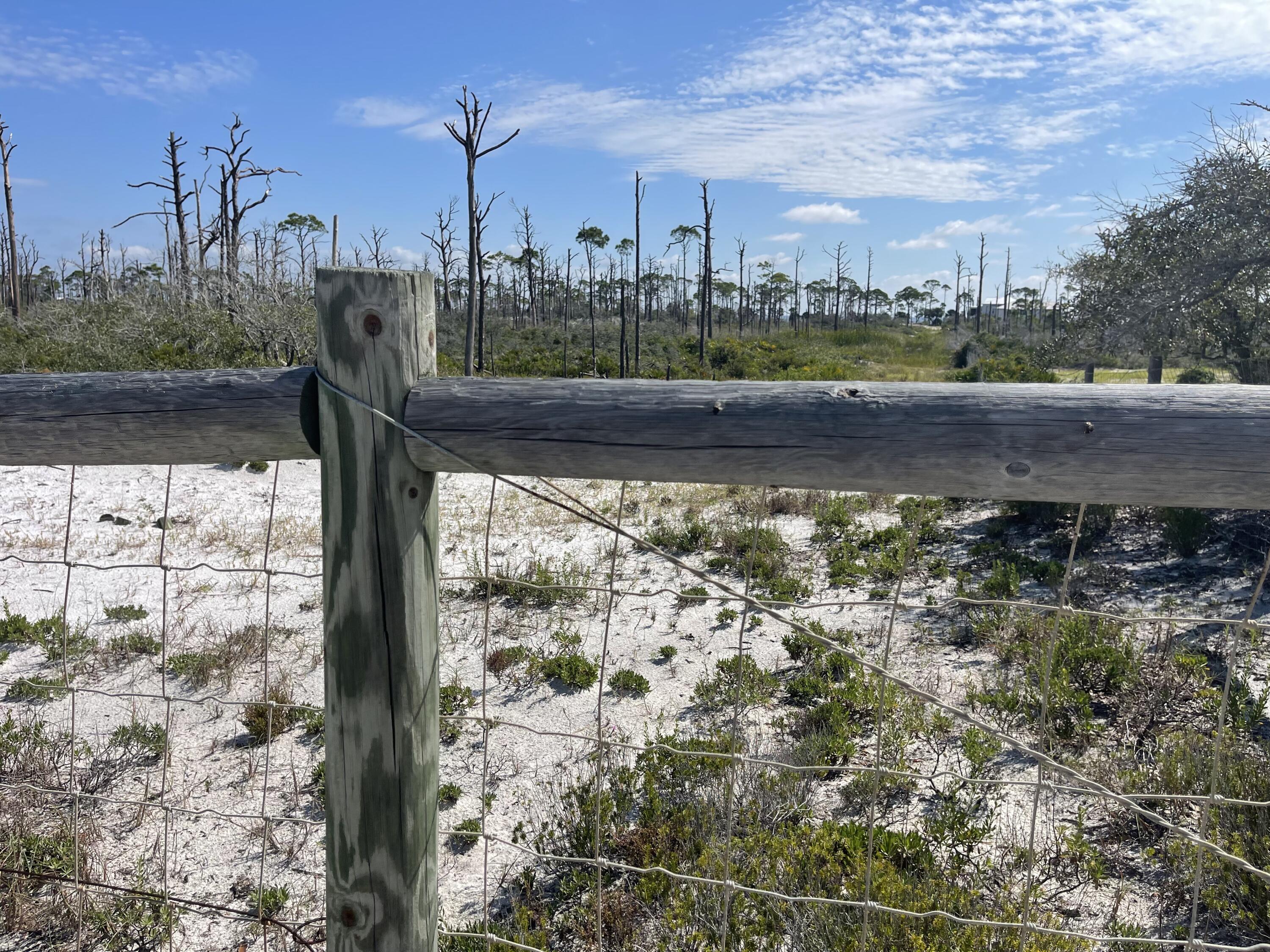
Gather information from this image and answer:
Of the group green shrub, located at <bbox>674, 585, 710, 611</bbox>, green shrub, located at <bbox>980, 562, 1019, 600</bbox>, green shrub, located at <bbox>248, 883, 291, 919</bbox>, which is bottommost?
green shrub, located at <bbox>248, 883, 291, 919</bbox>

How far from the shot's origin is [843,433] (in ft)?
4.58

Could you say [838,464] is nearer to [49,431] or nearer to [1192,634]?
[49,431]

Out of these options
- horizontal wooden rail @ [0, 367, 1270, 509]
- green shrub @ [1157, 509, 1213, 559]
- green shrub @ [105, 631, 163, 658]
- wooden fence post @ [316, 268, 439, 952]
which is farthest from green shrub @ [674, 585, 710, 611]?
horizontal wooden rail @ [0, 367, 1270, 509]

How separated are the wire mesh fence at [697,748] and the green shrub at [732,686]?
0.08 feet

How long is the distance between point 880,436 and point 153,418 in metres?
1.49

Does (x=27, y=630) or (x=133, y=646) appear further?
(x=27, y=630)

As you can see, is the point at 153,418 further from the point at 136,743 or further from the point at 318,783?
the point at 136,743

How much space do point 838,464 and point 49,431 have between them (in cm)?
172

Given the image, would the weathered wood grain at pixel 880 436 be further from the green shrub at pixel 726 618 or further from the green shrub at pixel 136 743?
the green shrub at pixel 726 618

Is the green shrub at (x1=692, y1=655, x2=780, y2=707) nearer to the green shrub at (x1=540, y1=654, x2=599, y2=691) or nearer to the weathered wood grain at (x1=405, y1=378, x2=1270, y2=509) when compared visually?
the green shrub at (x1=540, y1=654, x2=599, y2=691)

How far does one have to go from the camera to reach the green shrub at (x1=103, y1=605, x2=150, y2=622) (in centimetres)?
560

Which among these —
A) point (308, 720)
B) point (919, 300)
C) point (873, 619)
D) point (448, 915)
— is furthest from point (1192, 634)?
point (919, 300)

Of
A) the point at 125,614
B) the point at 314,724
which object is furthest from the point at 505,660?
the point at 125,614

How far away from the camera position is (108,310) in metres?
20.4
